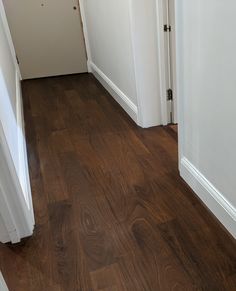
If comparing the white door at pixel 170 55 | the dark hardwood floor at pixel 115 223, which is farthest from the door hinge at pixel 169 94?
the dark hardwood floor at pixel 115 223

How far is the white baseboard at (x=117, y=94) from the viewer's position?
290 cm

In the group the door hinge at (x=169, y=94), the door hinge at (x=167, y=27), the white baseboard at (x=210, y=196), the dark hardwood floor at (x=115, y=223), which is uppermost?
the door hinge at (x=167, y=27)

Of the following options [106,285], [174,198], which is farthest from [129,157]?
[106,285]

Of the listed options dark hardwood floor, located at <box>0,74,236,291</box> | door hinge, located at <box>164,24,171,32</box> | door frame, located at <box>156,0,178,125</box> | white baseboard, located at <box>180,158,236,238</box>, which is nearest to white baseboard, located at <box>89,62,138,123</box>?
dark hardwood floor, located at <box>0,74,236,291</box>

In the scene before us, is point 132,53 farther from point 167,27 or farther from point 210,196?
point 210,196

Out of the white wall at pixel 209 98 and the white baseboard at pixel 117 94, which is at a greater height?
the white wall at pixel 209 98

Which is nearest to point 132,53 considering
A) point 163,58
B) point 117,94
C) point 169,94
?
point 163,58

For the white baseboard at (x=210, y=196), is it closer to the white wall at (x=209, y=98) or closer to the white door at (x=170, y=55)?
the white wall at (x=209, y=98)

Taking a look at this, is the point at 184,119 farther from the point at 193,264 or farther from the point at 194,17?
the point at 193,264

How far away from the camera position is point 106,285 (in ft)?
4.74

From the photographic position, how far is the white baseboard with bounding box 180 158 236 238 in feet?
5.19

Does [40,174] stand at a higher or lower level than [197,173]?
lower

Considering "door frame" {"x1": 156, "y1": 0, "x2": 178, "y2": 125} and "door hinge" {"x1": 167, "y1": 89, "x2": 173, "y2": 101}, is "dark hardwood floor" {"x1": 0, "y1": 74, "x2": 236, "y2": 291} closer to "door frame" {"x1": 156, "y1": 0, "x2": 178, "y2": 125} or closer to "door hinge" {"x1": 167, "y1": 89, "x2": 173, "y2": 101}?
"door frame" {"x1": 156, "y1": 0, "x2": 178, "y2": 125}

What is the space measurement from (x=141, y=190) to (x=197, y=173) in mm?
379
